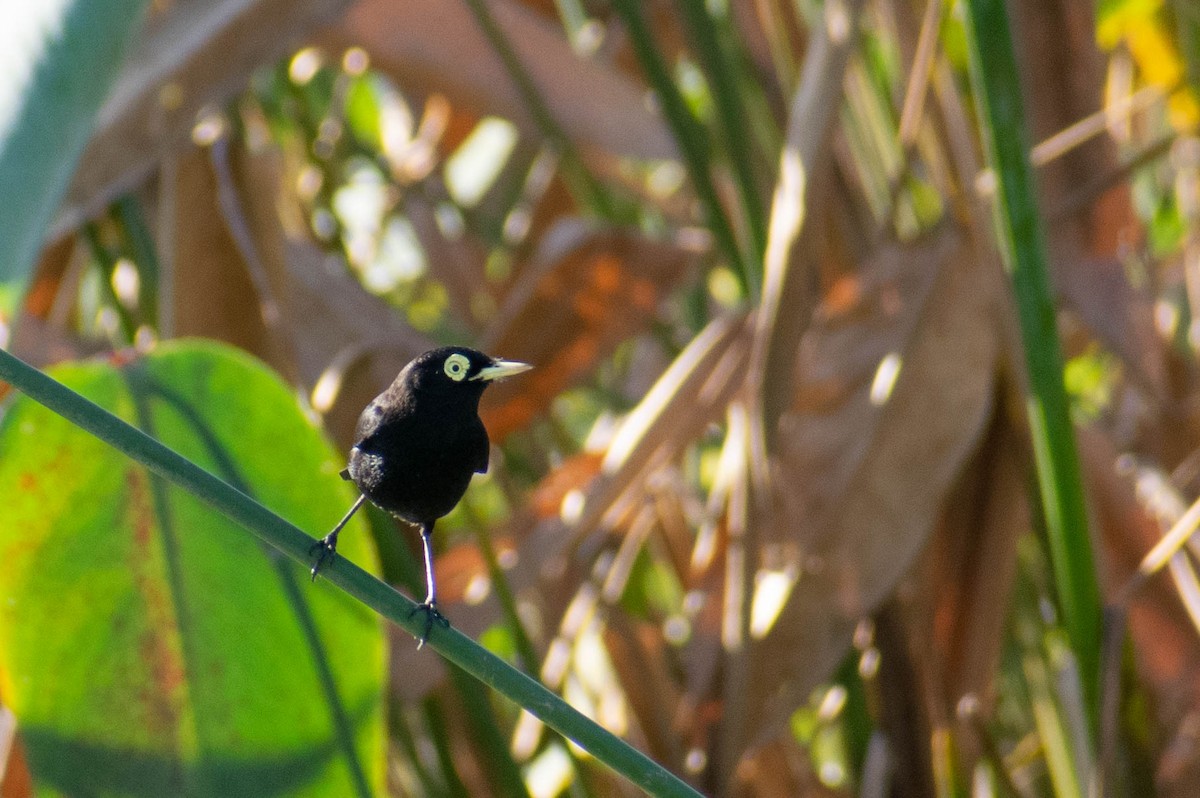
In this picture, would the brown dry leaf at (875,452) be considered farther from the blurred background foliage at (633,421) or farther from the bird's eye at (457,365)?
the bird's eye at (457,365)

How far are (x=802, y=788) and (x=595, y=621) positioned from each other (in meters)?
0.31

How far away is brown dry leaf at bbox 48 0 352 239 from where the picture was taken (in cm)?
122

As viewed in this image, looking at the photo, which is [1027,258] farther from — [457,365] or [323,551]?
[323,551]

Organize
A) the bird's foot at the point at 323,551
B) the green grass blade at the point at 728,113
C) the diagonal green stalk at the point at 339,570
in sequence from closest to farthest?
the diagonal green stalk at the point at 339,570
the bird's foot at the point at 323,551
the green grass blade at the point at 728,113

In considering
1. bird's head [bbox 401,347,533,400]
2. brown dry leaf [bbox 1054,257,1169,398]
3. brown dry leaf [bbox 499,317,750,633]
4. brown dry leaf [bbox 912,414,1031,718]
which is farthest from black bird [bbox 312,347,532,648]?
brown dry leaf [bbox 1054,257,1169,398]

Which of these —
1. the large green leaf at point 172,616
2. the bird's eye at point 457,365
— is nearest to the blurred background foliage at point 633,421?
the large green leaf at point 172,616

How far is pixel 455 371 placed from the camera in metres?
1.01

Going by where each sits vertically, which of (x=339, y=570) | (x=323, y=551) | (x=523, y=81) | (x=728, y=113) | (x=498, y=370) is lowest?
(x=339, y=570)

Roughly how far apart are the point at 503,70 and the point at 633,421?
603mm

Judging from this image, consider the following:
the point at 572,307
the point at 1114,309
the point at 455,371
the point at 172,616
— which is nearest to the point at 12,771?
the point at 172,616

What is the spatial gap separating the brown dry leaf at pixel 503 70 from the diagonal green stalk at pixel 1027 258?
68 centimetres

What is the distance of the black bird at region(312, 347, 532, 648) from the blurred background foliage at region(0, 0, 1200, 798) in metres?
0.05

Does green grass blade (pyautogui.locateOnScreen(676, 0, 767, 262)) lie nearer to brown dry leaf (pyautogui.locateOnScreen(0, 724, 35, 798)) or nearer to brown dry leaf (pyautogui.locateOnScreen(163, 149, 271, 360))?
brown dry leaf (pyautogui.locateOnScreen(163, 149, 271, 360))

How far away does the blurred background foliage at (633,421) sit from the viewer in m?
1.04
